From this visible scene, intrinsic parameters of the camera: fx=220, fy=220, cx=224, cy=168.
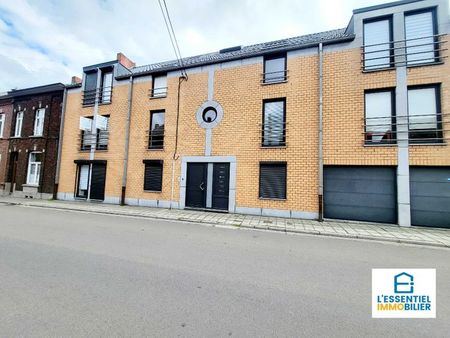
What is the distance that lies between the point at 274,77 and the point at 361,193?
6762mm

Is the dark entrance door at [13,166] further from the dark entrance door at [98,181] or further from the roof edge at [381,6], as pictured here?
the roof edge at [381,6]

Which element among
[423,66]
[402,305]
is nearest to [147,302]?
[402,305]

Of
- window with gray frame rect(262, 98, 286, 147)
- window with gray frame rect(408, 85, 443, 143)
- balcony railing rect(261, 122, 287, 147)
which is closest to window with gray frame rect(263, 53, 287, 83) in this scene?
window with gray frame rect(262, 98, 286, 147)

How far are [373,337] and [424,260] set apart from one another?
157 inches

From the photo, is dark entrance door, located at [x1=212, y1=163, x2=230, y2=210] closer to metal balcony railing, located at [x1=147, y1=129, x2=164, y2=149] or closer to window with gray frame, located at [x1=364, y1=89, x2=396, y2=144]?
metal balcony railing, located at [x1=147, y1=129, x2=164, y2=149]

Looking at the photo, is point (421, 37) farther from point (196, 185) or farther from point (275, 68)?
point (196, 185)

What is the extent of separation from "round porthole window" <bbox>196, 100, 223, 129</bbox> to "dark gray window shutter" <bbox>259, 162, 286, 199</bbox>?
3.43 m

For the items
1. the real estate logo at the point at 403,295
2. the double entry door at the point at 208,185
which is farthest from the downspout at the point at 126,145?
the real estate logo at the point at 403,295

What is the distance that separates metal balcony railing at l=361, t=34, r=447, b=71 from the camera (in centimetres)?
887

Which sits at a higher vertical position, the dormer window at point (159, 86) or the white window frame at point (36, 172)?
the dormer window at point (159, 86)

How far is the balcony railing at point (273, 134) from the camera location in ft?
34.8

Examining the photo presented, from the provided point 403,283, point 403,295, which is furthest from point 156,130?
point 403,295

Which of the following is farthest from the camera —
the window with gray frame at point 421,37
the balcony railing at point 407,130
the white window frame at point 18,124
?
the white window frame at point 18,124

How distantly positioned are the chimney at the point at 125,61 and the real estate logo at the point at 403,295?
56.4ft
